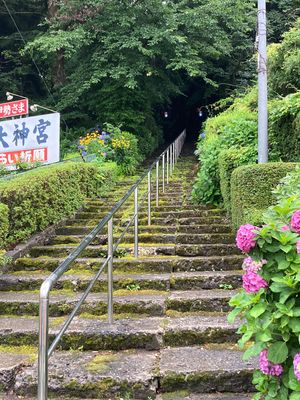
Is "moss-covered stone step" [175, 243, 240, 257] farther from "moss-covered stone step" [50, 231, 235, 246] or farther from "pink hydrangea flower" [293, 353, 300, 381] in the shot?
"pink hydrangea flower" [293, 353, 300, 381]

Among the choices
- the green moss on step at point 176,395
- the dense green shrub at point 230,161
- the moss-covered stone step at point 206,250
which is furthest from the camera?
the dense green shrub at point 230,161

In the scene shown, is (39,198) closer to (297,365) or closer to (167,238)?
(167,238)

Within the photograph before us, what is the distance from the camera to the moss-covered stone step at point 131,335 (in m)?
3.07

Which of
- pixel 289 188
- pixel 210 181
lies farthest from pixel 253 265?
pixel 210 181

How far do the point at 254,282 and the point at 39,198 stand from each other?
3.66 meters

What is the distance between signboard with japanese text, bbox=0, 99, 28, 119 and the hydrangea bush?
6.76 m

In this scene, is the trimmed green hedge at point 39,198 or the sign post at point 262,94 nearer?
the trimmed green hedge at point 39,198

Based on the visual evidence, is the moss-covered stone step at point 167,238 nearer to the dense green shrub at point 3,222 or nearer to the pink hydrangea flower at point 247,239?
the dense green shrub at point 3,222

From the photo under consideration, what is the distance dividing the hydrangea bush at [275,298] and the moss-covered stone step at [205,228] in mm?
3436

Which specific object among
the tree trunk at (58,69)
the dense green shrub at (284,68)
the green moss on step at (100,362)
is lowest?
the green moss on step at (100,362)

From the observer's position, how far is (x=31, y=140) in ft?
24.0

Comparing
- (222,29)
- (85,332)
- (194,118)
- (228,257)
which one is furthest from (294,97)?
(194,118)

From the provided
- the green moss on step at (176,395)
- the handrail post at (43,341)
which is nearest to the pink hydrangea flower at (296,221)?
the handrail post at (43,341)

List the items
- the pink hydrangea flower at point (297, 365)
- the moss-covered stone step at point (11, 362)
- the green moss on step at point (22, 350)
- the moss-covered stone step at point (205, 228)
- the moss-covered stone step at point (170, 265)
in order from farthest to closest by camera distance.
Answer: the moss-covered stone step at point (205, 228)
the moss-covered stone step at point (170, 265)
the green moss on step at point (22, 350)
the moss-covered stone step at point (11, 362)
the pink hydrangea flower at point (297, 365)
